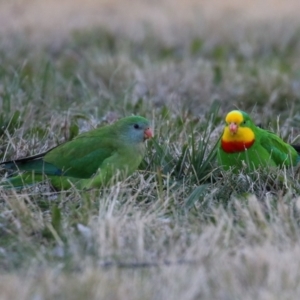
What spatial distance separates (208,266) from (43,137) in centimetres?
234

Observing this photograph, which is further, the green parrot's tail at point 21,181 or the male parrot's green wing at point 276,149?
the male parrot's green wing at point 276,149

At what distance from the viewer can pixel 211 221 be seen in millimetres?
4023

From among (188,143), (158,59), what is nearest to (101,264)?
(188,143)

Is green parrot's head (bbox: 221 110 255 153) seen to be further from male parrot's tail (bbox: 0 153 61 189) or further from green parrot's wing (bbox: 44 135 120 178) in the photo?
male parrot's tail (bbox: 0 153 61 189)

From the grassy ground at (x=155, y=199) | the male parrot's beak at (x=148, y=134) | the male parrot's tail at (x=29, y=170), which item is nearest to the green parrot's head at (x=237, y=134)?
the grassy ground at (x=155, y=199)

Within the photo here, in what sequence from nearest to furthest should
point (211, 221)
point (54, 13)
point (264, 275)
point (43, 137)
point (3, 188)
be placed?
point (264, 275) < point (211, 221) < point (3, 188) < point (43, 137) < point (54, 13)

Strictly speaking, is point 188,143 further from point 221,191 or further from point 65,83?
point 65,83

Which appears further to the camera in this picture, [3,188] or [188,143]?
[188,143]

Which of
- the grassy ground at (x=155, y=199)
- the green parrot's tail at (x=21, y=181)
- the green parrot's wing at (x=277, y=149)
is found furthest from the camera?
A: the green parrot's wing at (x=277, y=149)

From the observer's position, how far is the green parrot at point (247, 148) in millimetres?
4801

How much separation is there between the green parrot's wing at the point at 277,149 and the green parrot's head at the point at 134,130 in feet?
2.25

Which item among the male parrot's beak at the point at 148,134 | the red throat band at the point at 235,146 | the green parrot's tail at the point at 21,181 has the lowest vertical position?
the green parrot's tail at the point at 21,181

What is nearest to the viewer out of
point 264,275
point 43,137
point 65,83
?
point 264,275

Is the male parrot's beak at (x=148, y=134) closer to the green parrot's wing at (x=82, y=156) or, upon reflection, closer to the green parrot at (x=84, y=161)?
the green parrot at (x=84, y=161)
